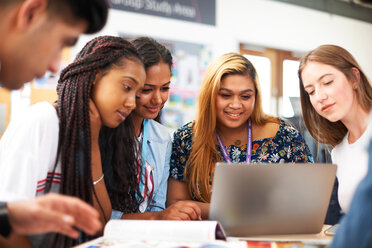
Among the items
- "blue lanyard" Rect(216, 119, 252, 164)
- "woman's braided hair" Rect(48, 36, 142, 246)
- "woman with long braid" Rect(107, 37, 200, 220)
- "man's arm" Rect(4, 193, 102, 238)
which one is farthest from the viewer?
"blue lanyard" Rect(216, 119, 252, 164)

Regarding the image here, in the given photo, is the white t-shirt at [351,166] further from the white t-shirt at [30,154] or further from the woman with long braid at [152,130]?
the white t-shirt at [30,154]

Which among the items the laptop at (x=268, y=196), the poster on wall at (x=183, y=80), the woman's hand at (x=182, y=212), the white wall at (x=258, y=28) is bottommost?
the woman's hand at (x=182, y=212)

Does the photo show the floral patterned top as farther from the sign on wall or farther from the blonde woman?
the sign on wall

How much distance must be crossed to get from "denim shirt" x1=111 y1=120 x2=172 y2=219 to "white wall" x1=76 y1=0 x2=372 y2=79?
2.08m

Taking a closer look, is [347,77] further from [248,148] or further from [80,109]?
[80,109]

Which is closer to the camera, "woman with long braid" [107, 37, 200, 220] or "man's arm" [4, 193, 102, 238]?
"man's arm" [4, 193, 102, 238]

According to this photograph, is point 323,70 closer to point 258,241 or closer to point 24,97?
point 258,241

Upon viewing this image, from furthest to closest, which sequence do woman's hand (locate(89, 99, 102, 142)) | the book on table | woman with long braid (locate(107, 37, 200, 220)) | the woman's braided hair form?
woman with long braid (locate(107, 37, 200, 220))
woman's hand (locate(89, 99, 102, 142))
the woman's braided hair
the book on table

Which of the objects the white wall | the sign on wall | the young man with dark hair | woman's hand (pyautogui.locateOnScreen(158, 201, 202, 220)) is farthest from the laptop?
the sign on wall

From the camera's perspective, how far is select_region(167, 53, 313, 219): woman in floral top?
1807 mm

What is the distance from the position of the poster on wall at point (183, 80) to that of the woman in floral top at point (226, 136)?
2.06 meters

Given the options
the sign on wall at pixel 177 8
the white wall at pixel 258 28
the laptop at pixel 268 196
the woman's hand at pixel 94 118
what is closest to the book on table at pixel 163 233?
the laptop at pixel 268 196

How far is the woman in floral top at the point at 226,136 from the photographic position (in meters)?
1.81

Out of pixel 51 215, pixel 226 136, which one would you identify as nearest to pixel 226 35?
pixel 226 136
